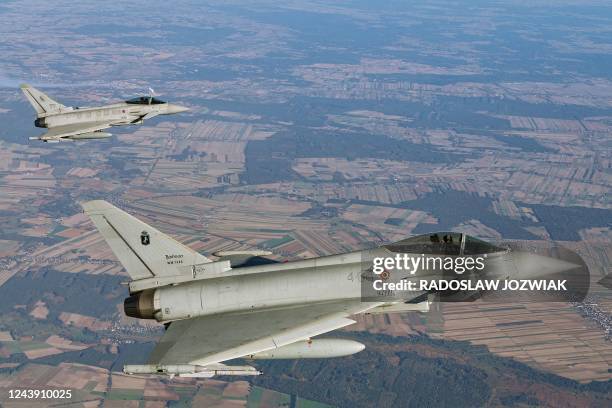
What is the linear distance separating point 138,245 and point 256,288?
5769 millimetres

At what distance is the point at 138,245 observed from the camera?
2844cm

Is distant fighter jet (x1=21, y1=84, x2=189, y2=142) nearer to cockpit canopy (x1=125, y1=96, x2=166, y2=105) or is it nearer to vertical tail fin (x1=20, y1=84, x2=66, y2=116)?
vertical tail fin (x1=20, y1=84, x2=66, y2=116)

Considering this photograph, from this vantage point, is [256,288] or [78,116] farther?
[78,116]

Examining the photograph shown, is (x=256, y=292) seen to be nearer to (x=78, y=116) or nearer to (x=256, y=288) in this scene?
(x=256, y=288)

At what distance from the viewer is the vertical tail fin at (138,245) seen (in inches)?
1118

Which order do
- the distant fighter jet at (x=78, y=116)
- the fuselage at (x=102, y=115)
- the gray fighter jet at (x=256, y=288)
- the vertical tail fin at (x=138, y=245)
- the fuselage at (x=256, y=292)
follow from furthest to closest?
the fuselage at (x=102, y=115) < the distant fighter jet at (x=78, y=116) < the vertical tail fin at (x=138, y=245) < the fuselage at (x=256, y=292) < the gray fighter jet at (x=256, y=288)

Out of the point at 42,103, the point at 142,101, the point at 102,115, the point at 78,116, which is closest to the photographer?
the point at 78,116

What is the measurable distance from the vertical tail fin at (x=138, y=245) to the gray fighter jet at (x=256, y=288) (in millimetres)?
46

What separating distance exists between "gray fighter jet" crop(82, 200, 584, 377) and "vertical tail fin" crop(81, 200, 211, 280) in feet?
0.15

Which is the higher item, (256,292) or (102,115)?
(102,115)

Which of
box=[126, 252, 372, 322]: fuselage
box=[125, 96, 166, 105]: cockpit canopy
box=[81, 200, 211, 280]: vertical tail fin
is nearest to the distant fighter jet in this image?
box=[125, 96, 166, 105]: cockpit canopy

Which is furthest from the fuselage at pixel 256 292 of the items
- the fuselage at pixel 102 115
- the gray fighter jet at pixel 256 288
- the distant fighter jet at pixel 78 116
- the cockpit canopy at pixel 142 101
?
the cockpit canopy at pixel 142 101

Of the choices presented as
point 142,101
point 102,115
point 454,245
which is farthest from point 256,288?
point 142,101

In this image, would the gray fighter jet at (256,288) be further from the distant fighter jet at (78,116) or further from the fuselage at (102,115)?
the fuselage at (102,115)
